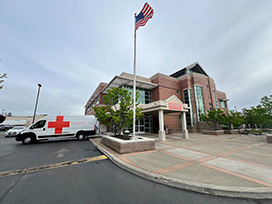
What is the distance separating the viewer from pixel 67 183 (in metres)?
3.52

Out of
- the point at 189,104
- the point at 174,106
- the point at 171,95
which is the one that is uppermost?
the point at 171,95

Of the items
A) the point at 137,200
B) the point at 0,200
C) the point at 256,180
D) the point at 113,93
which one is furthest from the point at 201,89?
the point at 0,200

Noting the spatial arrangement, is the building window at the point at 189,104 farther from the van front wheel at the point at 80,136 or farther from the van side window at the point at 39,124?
the van side window at the point at 39,124

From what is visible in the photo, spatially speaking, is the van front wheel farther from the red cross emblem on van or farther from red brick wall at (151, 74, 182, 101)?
red brick wall at (151, 74, 182, 101)

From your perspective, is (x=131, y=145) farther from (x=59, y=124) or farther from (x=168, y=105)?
(x=59, y=124)

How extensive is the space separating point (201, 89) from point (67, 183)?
30.5 metres

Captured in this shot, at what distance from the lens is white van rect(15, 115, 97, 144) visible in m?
10.6

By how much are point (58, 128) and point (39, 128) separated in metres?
1.54

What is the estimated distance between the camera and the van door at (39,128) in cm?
1083

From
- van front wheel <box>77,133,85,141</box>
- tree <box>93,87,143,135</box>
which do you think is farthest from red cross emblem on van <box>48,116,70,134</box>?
tree <box>93,87,143,135</box>

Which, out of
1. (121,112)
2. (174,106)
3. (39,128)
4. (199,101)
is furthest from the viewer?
(199,101)

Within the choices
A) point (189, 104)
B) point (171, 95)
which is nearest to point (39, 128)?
point (171, 95)

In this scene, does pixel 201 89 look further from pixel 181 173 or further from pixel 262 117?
pixel 181 173

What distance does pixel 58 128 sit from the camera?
465 inches
